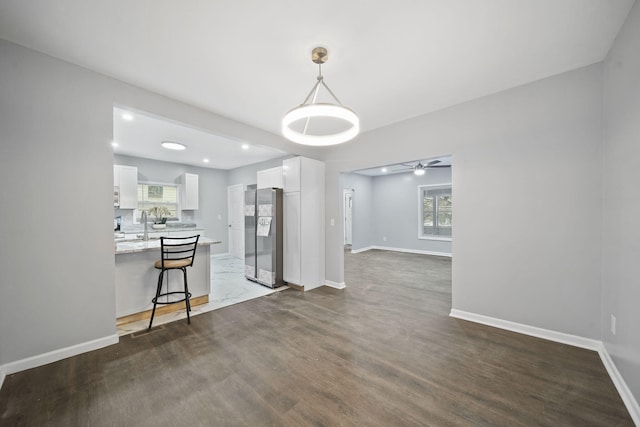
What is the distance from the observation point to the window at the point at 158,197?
6.16 metres

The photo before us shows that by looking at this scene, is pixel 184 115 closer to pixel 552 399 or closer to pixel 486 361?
pixel 486 361

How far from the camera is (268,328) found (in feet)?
9.27

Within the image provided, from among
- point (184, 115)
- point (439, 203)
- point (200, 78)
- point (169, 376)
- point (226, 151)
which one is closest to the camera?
point (169, 376)

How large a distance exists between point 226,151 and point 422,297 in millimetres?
4924

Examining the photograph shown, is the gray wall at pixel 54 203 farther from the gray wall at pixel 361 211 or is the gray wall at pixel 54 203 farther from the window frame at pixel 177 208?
the gray wall at pixel 361 211

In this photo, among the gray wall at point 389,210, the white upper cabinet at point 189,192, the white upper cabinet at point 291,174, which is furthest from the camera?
the gray wall at point 389,210

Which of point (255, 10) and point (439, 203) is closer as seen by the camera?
point (255, 10)

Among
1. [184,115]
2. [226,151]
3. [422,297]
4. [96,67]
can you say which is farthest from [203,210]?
[422,297]

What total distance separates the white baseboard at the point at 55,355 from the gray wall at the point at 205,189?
4.82m

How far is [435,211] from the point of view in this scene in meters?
7.77

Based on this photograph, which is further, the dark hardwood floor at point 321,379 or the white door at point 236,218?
the white door at point 236,218

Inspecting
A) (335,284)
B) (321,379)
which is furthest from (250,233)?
(321,379)

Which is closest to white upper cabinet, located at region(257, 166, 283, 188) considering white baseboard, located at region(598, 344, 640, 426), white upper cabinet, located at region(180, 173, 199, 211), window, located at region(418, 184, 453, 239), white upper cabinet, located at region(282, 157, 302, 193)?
white upper cabinet, located at region(282, 157, 302, 193)

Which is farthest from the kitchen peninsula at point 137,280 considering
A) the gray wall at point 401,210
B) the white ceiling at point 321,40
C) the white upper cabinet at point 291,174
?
the gray wall at point 401,210
